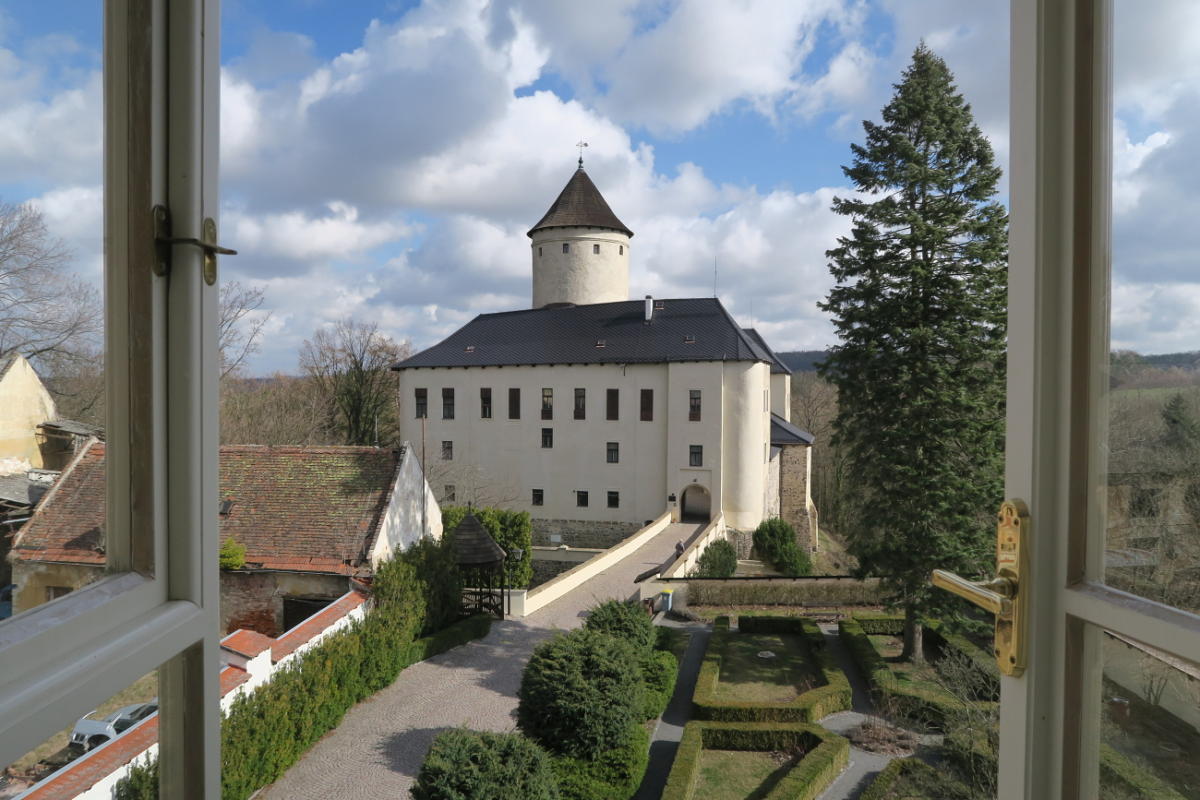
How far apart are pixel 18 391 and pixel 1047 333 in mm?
1473

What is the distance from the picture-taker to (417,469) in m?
15.4

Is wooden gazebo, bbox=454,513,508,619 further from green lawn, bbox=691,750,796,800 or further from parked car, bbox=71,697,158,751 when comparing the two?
parked car, bbox=71,697,158,751

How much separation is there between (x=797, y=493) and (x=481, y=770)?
2728 centimetres

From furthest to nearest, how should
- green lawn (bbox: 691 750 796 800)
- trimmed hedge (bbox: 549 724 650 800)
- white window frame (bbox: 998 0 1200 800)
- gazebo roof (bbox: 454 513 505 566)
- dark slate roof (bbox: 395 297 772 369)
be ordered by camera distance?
1. dark slate roof (bbox: 395 297 772 369)
2. gazebo roof (bbox: 454 513 505 566)
3. green lawn (bbox: 691 750 796 800)
4. trimmed hedge (bbox: 549 724 650 800)
5. white window frame (bbox: 998 0 1200 800)

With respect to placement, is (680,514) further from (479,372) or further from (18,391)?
(18,391)

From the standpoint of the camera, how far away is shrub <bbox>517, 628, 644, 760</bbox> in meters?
8.83

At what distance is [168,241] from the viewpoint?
1.07m

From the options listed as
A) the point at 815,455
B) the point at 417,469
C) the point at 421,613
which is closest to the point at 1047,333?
the point at 421,613

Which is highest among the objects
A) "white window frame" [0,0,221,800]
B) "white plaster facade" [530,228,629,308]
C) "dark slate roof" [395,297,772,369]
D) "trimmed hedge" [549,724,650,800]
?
"white plaster facade" [530,228,629,308]

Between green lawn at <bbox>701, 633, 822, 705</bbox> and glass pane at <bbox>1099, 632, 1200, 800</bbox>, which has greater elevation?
glass pane at <bbox>1099, 632, 1200, 800</bbox>

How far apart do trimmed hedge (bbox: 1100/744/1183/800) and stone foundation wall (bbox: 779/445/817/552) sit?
3170cm

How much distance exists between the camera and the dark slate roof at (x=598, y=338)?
28.8 meters

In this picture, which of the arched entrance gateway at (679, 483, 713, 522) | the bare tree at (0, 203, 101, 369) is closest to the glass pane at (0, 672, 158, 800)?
the bare tree at (0, 203, 101, 369)

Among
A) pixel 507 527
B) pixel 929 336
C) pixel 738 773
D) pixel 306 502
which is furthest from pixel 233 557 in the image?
pixel 929 336
